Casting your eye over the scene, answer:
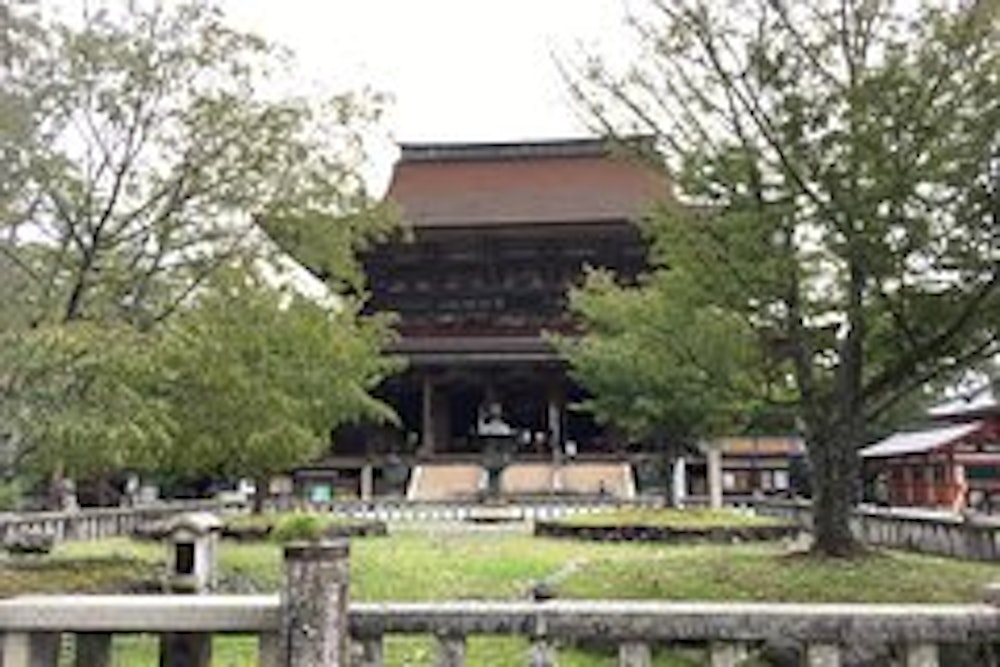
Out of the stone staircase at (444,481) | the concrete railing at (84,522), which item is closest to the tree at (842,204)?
the concrete railing at (84,522)

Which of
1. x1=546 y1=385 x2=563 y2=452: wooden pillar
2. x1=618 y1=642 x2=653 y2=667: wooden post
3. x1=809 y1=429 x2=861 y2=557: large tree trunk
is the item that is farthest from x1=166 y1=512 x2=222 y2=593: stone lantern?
x1=546 y1=385 x2=563 y2=452: wooden pillar

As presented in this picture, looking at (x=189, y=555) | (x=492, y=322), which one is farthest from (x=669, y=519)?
(x=492, y=322)

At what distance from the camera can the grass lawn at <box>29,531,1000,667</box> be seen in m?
10.3

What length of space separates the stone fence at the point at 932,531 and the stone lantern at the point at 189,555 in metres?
11.7

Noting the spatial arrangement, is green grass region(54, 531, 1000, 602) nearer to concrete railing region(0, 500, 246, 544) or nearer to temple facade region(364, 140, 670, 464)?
concrete railing region(0, 500, 246, 544)

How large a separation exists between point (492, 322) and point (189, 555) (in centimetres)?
3002

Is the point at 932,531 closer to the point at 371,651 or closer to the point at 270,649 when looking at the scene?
the point at 371,651

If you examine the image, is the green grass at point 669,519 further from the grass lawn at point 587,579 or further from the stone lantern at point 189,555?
the stone lantern at point 189,555

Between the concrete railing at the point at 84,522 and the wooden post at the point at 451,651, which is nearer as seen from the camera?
the wooden post at the point at 451,651

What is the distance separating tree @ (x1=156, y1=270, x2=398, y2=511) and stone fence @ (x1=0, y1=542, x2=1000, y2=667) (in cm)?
671

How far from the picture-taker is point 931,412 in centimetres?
4462

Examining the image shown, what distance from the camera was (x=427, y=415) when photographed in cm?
4012

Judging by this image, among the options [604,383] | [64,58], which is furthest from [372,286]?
[64,58]

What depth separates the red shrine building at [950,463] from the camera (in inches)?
1188
